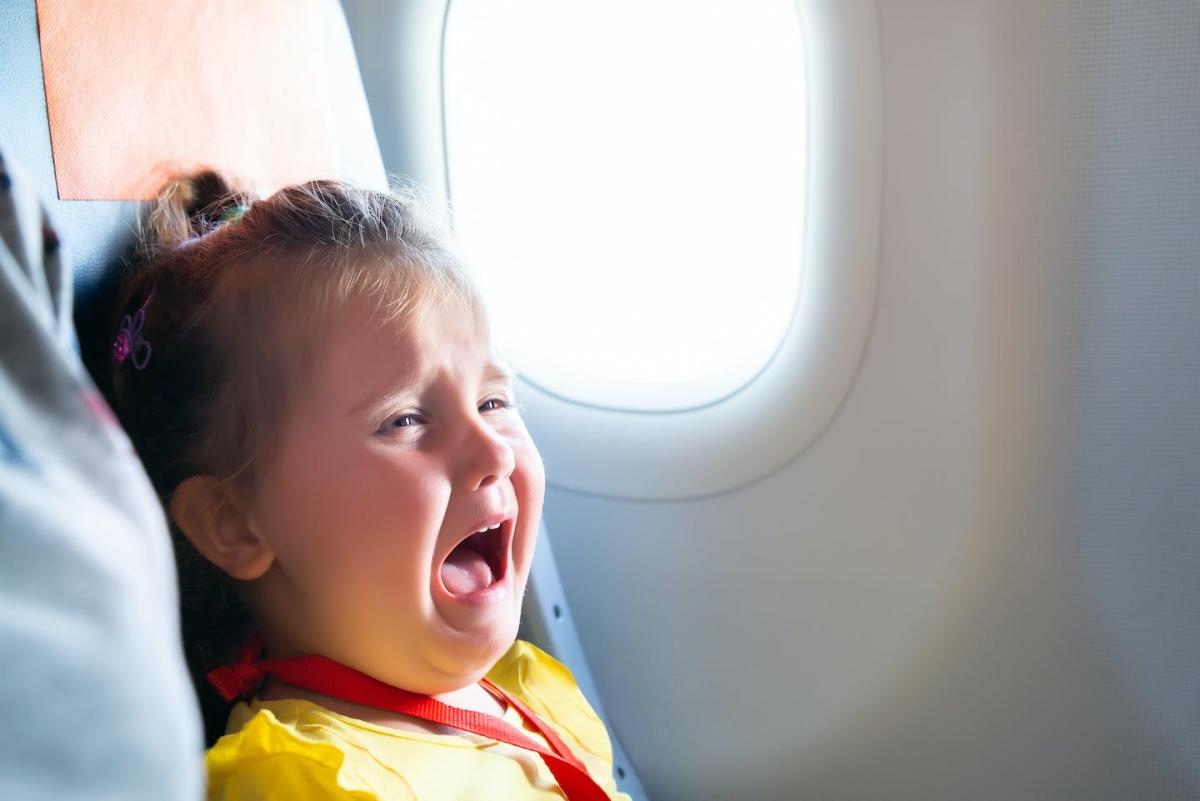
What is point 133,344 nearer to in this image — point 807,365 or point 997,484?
point 807,365

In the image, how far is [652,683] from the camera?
1.47 m

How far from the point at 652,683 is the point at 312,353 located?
82cm

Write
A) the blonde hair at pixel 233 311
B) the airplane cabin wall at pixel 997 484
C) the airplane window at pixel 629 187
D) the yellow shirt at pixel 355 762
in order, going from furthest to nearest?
the airplane window at pixel 629 187, the airplane cabin wall at pixel 997 484, the blonde hair at pixel 233 311, the yellow shirt at pixel 355 762

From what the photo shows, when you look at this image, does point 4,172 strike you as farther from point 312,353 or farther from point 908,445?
point 908,445

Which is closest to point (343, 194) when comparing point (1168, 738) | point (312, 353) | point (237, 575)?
point (312, 353)

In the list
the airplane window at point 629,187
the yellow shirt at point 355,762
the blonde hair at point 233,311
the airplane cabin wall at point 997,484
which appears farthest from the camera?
the airplane window at point 629,187

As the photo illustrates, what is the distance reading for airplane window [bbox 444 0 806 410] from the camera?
52.9 inches

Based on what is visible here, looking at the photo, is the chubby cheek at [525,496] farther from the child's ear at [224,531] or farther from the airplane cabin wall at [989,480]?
the airplane cabin wall at [989,480]

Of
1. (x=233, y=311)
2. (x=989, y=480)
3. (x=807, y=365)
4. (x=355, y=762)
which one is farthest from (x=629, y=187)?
(x=355, y=762)

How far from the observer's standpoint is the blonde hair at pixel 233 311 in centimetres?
85

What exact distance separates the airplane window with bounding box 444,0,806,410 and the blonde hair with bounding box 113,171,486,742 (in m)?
0.50

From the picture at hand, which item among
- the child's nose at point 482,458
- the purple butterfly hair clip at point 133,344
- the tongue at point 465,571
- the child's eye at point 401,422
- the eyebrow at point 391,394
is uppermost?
the purple butterfly hair clip at point 133,344

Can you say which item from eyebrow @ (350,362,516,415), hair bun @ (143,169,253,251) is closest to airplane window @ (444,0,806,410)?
hair bun @ (143,169,253,251)

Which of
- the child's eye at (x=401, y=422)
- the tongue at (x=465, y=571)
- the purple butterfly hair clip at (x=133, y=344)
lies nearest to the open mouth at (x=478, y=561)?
the tongue at (x=465, y=571)
